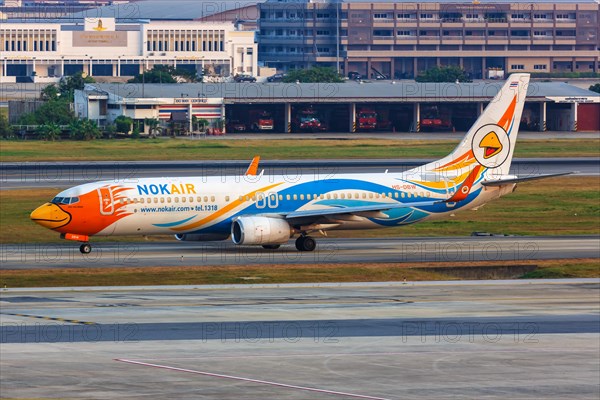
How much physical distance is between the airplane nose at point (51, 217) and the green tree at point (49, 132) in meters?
82.4

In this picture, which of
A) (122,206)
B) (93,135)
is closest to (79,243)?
(122,206)

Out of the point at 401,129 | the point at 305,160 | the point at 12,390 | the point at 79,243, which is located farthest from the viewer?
the point at 401,129

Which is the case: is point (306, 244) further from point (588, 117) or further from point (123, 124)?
point (588, 117)

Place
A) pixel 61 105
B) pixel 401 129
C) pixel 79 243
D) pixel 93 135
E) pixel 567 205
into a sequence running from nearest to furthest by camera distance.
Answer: pixel 79 243, pixel 567 205, pixel 93 135, pixel 61 105, pixel 401 129

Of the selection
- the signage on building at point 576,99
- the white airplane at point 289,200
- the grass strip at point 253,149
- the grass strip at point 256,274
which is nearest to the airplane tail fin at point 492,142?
the white airplane at point 289,200

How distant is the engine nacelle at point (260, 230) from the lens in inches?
2383

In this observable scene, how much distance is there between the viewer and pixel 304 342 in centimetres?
3859

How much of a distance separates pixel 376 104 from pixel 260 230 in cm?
11075

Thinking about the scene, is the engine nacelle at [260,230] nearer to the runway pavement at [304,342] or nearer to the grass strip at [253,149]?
the runway pavement at [304,342]

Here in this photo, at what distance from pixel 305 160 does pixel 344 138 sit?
36624 mm

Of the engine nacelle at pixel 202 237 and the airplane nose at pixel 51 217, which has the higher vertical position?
the airplane nose at pixel 51 217

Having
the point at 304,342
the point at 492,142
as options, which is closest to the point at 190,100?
the point at 492,142

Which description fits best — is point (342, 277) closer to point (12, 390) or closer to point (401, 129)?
point (12, 390)

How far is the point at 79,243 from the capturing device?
65438mm
